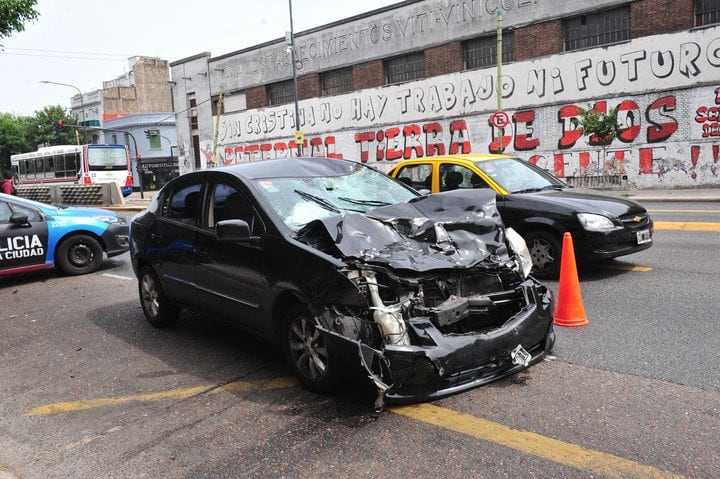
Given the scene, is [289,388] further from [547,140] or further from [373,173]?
[547,140]

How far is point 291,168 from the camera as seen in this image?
5.30 metres

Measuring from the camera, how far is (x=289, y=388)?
432 centimetres

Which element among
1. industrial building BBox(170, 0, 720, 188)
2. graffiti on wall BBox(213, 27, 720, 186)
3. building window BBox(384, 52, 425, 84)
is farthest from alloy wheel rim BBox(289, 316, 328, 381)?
building window BBox(384, 52, 425, 84)

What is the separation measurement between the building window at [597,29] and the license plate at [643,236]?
18.8 meters

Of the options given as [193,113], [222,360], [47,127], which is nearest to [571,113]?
[222,360]

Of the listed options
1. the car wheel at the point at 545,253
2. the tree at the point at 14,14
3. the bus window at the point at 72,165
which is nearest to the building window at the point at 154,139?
the bus window at the point at 72,165

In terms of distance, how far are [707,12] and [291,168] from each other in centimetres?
2199

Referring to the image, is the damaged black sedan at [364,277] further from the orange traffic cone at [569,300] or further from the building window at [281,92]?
the building window at [281,92]

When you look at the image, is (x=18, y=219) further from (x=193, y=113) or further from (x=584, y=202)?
(x=193, y=113)

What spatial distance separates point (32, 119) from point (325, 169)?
258 feet

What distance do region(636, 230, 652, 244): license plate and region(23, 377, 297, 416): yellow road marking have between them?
477 cm

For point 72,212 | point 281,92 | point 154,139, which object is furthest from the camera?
point 154,139

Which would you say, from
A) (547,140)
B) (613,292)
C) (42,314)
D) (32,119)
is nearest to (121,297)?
(42,314)

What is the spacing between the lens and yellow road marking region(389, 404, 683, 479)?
295 cm
